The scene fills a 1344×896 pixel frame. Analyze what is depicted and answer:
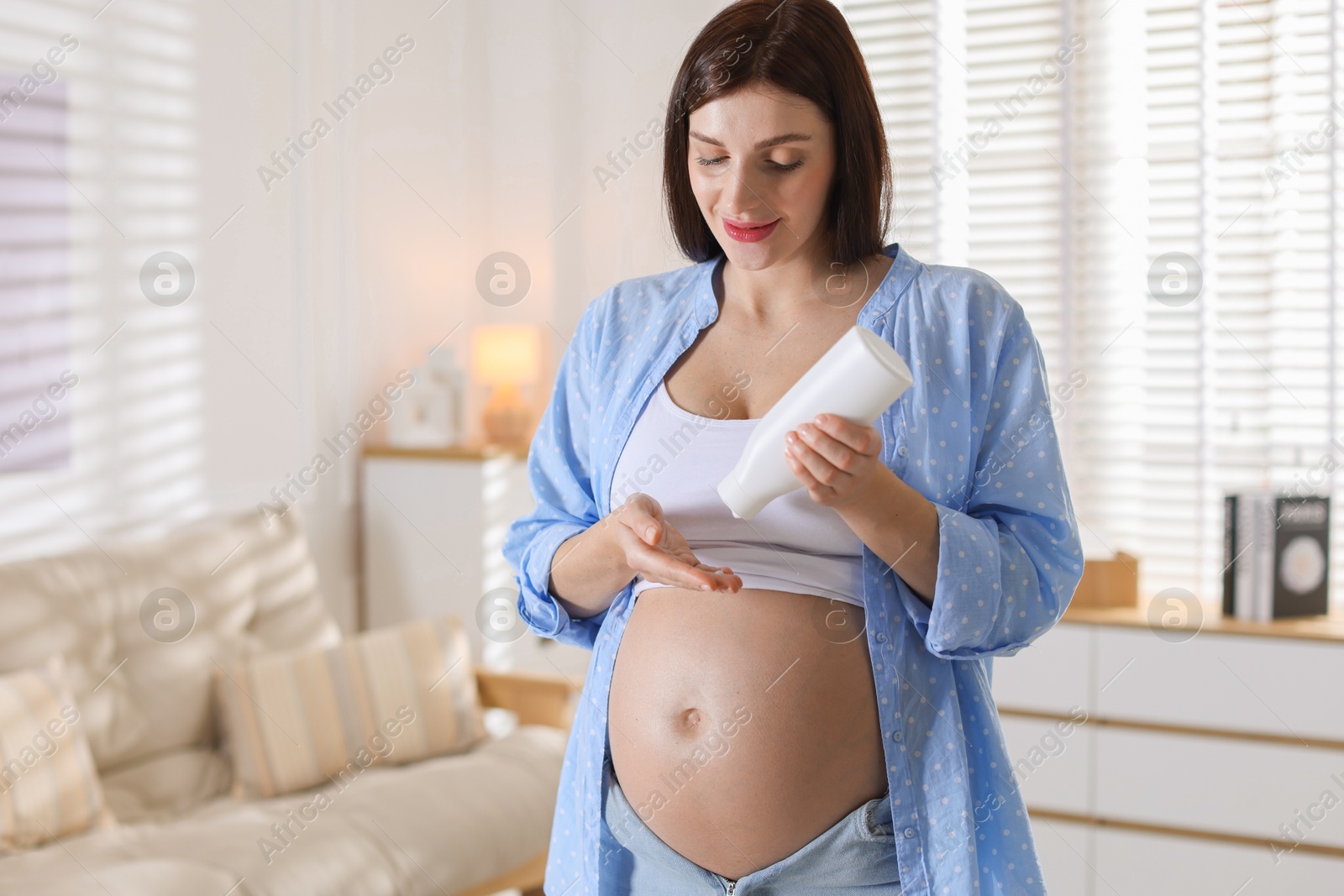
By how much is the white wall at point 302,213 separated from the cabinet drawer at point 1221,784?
146 cm

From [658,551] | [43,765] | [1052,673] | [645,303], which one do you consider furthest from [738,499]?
[1052,673]

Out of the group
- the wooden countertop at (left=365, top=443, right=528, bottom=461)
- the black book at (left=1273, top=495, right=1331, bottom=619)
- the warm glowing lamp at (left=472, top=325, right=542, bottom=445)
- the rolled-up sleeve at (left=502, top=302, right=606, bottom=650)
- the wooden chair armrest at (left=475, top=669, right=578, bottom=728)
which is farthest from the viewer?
the warm glowing lamp at (left=472, top=325, right=542, bottom=445)

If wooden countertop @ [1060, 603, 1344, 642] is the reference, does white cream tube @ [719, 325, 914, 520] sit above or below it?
above

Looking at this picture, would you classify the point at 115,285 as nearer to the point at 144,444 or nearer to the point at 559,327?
the point at 144,444

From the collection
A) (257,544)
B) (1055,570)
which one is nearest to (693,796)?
(1055,570)

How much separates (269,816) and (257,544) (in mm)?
652

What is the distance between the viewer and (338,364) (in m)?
2.87

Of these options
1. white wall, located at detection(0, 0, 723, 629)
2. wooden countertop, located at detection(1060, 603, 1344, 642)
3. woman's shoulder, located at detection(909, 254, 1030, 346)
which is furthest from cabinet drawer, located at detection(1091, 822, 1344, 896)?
woman's shoulder, located at detection(909, 254, 1030, 346)

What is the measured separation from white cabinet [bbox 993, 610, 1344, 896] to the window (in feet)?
1.18

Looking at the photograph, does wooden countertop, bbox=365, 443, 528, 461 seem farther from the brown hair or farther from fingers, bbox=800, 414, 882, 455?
fingers, bbox=800, 414, 882, 455

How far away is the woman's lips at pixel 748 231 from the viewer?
888 mm

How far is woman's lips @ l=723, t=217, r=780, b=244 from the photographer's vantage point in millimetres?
888

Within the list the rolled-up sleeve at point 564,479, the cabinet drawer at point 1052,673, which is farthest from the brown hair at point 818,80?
the cabinet drawer at point 1052,673

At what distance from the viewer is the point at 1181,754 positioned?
7.47ft
